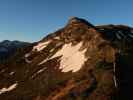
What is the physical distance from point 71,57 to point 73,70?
1170 centimetres

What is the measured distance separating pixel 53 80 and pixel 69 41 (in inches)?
1260

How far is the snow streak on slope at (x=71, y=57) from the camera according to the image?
243 ft

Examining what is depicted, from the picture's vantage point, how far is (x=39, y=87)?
231 ft

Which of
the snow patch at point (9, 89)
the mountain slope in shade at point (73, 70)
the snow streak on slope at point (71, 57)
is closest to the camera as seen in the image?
the mountain slope in shade at point (73, 70)

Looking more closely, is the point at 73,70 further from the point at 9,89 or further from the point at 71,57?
the point at 9,89

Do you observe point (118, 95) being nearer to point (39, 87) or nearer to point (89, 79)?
point (89, 79)

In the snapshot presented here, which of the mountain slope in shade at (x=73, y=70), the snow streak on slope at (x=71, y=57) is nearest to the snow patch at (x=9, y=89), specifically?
the mountain slope in shade at (x=73, y=70)

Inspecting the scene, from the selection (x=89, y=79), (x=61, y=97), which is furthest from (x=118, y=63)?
(x=61, y=97)

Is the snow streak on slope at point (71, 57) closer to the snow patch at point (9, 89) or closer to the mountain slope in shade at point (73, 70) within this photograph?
the mountain slope in shade at point (73, 70)

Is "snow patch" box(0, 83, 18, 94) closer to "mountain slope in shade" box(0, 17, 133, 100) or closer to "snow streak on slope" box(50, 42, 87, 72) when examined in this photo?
"mountain slope in shade" box(0, 17, 133, 100)

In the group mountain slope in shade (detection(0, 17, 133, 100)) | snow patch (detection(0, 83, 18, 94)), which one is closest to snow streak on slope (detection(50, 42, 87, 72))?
mountain slope in shade (detection(0, 17, 133, 100))

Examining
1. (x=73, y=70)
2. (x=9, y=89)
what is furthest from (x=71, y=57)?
(x=9, y=89)

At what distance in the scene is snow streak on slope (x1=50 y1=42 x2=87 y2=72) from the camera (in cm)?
7407

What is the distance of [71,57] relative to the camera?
271 feet
